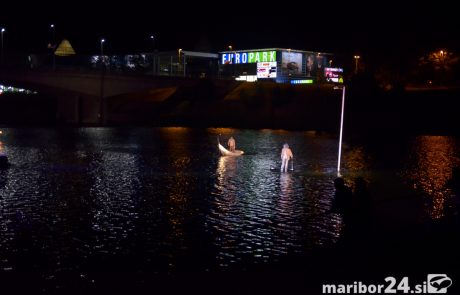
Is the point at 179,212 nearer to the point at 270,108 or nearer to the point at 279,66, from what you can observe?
the point at 270,108

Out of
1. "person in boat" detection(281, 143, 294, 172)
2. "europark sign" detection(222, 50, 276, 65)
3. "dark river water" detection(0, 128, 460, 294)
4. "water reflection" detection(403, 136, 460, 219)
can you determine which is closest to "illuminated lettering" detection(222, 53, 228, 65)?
"europark sign" detection(222, 50, 276, 65)

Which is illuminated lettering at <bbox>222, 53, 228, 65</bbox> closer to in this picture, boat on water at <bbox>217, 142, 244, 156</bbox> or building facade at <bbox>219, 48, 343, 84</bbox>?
building facade at <bbox>219, 48, 343, 84</bbox>

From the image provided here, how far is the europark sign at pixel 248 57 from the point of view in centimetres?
10819

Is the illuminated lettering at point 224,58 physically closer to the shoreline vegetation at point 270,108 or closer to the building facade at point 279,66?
the building facade at point 279,66

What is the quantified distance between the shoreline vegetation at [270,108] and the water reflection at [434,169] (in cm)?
1915

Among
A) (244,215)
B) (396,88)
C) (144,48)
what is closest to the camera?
(244,215)

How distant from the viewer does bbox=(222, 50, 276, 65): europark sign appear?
108188mm

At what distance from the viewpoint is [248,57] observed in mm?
112688

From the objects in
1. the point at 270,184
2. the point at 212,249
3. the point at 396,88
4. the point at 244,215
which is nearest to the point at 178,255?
the point at 212,249

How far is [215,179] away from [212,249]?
12708mm

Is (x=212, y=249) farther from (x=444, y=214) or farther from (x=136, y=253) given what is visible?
(x=444, y=214)

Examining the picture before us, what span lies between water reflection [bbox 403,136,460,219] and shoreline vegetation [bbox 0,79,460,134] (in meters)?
19.2

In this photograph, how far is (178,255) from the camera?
46.0 feet

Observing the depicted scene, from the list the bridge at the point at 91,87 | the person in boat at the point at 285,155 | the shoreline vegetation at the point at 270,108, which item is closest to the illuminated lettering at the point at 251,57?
the shoreline vegetation at the point at 270,108
